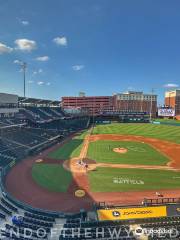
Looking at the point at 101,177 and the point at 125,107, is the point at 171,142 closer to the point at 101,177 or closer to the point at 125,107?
the point at 101,177

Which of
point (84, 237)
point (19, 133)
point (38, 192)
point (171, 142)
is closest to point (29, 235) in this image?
point (84, 237)

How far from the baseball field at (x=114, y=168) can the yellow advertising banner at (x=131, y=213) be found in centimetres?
732

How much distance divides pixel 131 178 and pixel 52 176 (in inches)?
488

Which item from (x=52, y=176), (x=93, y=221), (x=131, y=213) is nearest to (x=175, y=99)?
(x=52, y=176)

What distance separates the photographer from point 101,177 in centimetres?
3275

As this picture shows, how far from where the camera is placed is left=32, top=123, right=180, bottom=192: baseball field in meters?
30.0

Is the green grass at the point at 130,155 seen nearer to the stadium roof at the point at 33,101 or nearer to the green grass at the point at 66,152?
the green grass at the point at 66,152

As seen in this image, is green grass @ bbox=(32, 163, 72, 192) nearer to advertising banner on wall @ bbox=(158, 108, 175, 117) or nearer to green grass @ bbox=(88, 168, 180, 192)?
green grass @ bbox=(88, 168, 180, 192)

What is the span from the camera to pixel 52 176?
3384cm

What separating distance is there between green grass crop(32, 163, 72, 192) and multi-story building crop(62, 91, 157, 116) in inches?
4510

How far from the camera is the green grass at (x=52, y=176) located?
30.0m

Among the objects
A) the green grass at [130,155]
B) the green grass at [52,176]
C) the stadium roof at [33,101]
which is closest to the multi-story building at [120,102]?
the stadium roof at [33,101]

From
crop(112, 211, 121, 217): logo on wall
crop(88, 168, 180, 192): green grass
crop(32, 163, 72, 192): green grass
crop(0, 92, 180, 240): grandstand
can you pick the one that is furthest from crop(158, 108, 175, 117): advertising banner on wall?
crop(112, 211, 121, 217): logo on wall

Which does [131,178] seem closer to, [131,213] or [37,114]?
[131,213]
